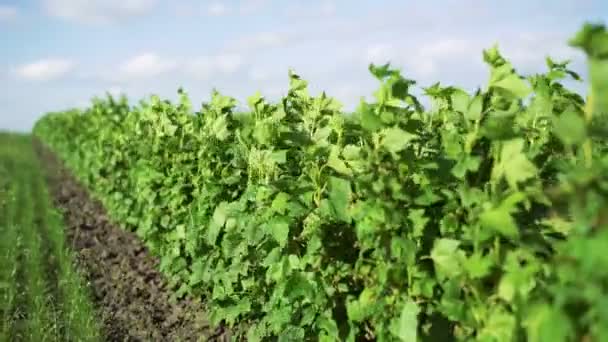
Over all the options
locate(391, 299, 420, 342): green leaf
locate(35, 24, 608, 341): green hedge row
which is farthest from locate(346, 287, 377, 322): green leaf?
locate(391, 299, 420, 342): green leaf

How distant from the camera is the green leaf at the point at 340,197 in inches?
133

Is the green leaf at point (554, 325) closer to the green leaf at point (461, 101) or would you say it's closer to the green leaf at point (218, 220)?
the green leaf at point (461, 101)

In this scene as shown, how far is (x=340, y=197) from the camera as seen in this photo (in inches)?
134

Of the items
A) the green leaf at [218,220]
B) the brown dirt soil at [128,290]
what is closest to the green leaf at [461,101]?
the green leaf at [218,220]

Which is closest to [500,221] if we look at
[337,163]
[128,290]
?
[337,163]

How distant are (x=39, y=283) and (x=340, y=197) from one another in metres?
4.75

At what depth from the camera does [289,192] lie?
3.81 m

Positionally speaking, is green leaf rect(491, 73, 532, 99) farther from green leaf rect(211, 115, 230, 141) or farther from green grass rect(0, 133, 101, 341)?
green grass rect(0, 133, 101, 341)

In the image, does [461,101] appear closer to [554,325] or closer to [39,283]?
[554,325]

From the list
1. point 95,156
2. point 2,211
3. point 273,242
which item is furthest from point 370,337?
point 95,156

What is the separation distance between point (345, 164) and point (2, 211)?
962 cm

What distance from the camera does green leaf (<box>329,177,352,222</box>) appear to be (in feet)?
11.1

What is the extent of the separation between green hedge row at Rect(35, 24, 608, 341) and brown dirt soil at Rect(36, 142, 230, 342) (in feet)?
3.57

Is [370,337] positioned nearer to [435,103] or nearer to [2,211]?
[435,103]
